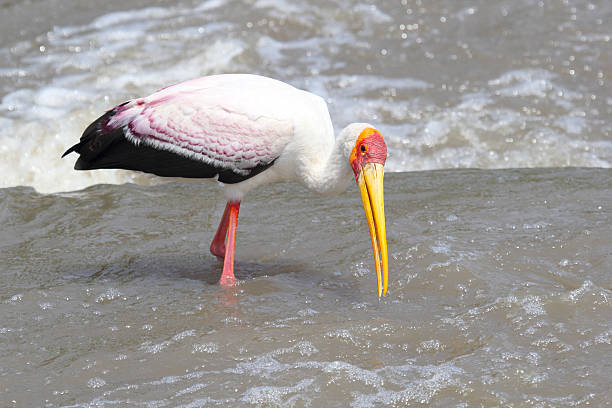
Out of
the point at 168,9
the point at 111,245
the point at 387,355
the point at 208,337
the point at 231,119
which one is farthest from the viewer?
the point at 168,9

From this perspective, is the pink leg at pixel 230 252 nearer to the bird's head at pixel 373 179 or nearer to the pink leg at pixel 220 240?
the pink leg at pixel 220 240

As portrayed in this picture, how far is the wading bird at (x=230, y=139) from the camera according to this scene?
479 centimetres

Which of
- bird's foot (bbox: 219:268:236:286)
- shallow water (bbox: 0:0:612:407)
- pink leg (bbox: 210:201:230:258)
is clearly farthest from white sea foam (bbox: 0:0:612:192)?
bird's foot (bbox: 219:268:236:286)

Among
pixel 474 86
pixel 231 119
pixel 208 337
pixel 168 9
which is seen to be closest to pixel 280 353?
pixel 208 337

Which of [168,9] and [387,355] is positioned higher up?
[168,9]

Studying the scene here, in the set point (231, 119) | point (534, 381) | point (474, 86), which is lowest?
point (534, 381)

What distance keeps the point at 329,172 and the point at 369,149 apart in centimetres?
41

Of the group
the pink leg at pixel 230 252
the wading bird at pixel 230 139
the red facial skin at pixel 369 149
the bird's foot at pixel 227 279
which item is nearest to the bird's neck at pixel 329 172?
the wading bird at pixel 230 139

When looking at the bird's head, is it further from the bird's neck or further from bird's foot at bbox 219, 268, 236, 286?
bird's foot at bbox 219, 268, 236, 286

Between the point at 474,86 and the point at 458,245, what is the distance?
343 cm

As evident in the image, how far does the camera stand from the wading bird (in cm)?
479

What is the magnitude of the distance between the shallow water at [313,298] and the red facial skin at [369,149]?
0.72 m

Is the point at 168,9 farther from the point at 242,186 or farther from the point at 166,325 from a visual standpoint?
the point at 166,325

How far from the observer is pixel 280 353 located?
3982 mm
